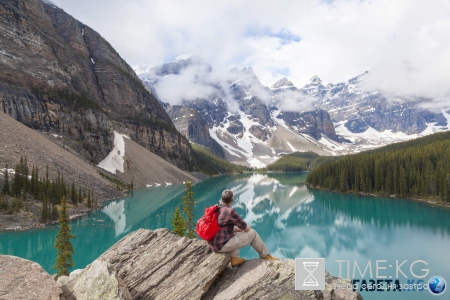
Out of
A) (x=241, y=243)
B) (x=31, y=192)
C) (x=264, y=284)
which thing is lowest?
(x=31, y=192)

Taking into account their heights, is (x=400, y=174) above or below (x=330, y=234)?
above

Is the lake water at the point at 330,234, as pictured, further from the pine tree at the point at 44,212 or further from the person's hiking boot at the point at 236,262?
the person's hiking boot at the point at 236,262

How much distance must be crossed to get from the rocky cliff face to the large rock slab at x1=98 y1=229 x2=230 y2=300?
290 feet

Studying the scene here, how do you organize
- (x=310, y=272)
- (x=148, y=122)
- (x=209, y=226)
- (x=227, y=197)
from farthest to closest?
1. (x=148, y=122)
2. (x=227, y=197)
3. (x=209, y=226)
4. (x=310, y=272)

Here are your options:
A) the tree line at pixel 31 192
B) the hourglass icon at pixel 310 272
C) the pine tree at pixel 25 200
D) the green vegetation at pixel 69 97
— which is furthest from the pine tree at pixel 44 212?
the green vegetation at pixel 69 97

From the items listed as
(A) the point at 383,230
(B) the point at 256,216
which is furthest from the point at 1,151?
(A) the point at 383,230

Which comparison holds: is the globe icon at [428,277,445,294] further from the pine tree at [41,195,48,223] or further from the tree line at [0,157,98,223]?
the pine tree at [41,195,48,223]

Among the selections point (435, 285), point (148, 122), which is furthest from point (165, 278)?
point (148, 122)

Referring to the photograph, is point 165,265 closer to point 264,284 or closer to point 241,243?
point 241,243

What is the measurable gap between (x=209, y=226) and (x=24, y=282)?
14.4 ft

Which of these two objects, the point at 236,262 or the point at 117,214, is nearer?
the point at 236,262

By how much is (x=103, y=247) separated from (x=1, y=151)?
35.0 m

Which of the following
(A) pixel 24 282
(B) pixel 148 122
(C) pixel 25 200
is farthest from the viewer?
(B) pixel 148 122

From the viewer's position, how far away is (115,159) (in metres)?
97.9
